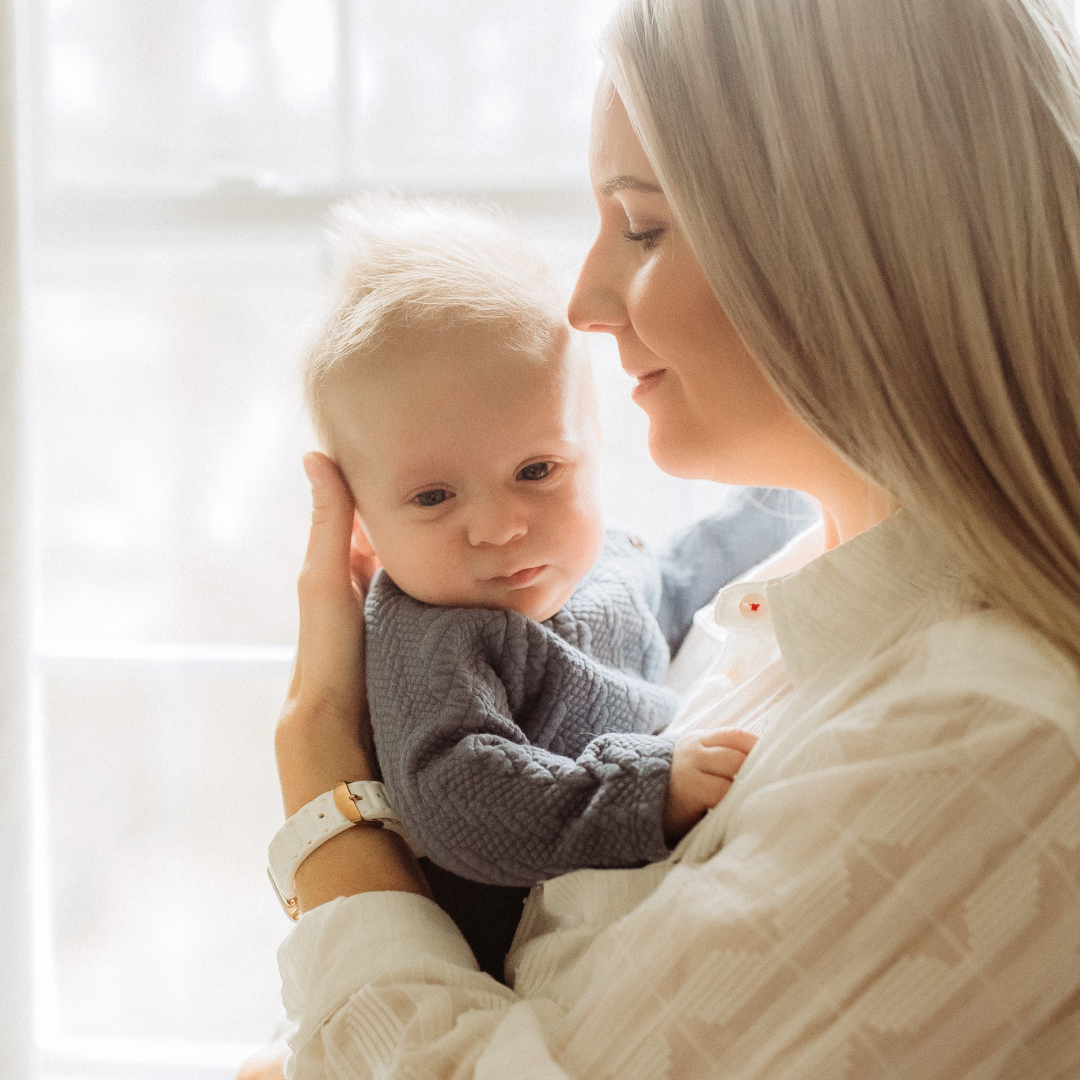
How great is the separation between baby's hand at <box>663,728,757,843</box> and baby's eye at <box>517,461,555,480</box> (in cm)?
39

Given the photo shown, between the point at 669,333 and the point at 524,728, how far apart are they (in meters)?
0.48

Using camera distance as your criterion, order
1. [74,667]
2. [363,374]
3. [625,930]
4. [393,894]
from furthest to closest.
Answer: [74,667] → [363,374] → [393,894] → [625,930]

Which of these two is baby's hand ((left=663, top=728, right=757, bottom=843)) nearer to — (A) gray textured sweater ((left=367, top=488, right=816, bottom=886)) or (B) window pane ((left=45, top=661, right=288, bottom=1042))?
(A) gray textured sweater ((left=367, top=488, right=816, bottom=886))

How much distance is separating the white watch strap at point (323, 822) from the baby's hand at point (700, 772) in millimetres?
337

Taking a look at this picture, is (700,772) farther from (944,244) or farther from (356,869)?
(944,244)

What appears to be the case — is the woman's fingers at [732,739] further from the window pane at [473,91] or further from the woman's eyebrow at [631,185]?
the window pane at [473,91]

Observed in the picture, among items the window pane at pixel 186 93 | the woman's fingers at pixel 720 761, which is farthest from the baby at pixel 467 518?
the window pane at pixel 186 93

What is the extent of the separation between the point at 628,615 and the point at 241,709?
921 mm

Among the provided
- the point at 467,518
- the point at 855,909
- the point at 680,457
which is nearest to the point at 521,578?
the point at 467,518

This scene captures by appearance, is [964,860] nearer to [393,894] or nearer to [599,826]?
[599,826]

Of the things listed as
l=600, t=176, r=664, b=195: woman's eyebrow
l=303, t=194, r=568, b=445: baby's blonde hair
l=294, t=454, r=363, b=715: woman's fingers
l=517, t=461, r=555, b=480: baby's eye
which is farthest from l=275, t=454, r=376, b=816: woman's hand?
l=600, t=176, r=664, b=195: woman's eyebrow

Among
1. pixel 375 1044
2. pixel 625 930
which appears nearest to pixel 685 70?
pixel 625 930

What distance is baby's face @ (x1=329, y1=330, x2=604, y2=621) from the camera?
1156 mm

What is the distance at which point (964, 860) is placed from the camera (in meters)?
0.74
